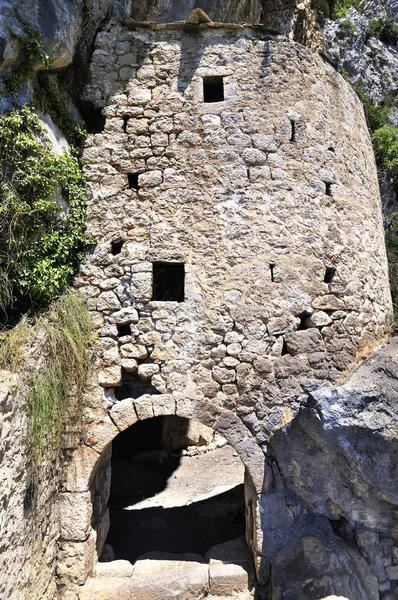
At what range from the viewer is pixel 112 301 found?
17.8 feet

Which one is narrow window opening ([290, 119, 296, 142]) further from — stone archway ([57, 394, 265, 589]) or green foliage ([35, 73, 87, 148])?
stone archway ([57, 394, 265, 589])

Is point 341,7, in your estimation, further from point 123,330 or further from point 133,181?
point 123,330

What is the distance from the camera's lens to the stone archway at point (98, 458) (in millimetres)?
4934

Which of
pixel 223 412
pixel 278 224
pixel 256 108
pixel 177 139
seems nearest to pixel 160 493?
pixel 223 412

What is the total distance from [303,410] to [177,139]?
397cm

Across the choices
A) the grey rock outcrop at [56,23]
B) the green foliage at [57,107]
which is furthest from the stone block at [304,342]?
the grey rock outcrop at [56,23]

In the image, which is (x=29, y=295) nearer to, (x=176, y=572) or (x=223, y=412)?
(x=223, y=412)

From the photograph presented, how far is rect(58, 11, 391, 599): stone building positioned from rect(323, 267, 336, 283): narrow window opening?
0.02 m

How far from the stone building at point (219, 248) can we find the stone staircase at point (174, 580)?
9.9 inches

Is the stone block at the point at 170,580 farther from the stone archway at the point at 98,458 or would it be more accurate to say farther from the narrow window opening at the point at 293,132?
the narrow window opening at the point at 293,132

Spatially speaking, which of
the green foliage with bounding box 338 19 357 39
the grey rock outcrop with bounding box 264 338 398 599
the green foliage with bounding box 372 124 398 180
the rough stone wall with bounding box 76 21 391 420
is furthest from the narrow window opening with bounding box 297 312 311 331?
the green foliage with bounding box 338 19 357 39

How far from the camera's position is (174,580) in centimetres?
496

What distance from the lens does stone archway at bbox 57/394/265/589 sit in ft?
16.2

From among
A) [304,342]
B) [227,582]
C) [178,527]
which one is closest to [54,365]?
[304,342]
